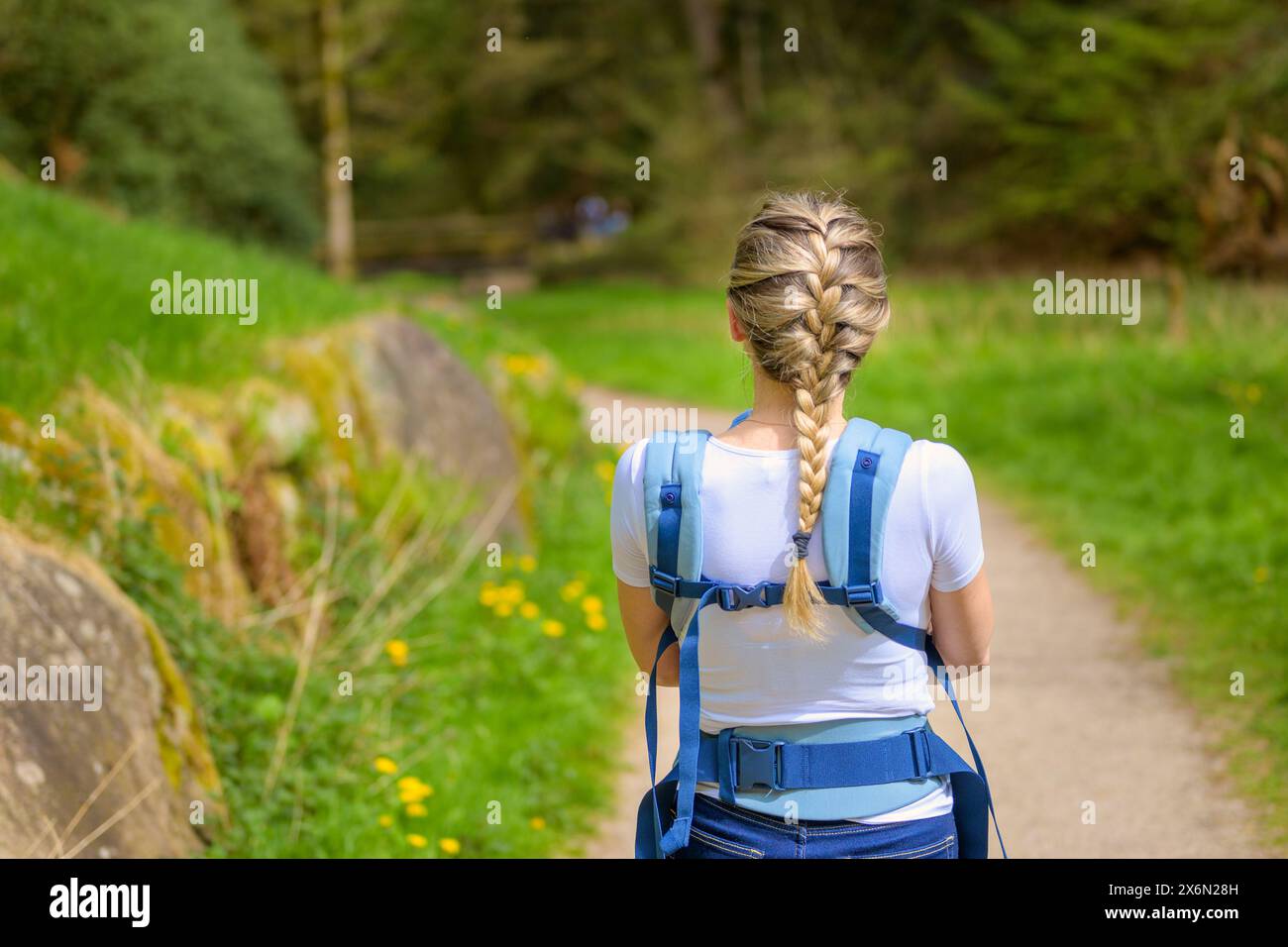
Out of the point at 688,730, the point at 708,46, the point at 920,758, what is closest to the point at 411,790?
the point at 688,730

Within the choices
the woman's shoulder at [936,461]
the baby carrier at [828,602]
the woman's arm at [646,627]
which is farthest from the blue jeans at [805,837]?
the woman's shoulder at [936,461]

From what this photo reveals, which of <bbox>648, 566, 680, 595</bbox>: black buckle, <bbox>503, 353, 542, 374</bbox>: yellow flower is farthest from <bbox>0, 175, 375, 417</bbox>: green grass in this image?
<bbox>648, 566, 680, 595</bbox>: black buckle

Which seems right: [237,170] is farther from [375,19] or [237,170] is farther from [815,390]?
[815,390]

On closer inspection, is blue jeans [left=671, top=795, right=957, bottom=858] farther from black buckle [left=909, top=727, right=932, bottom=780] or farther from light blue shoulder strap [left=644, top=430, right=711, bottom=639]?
light blue shoulder strap [left=644, top=430, right=711, bottom=639]

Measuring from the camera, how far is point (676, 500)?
2.11 m

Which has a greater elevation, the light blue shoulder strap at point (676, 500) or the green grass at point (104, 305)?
the green grass at point (104, 305)

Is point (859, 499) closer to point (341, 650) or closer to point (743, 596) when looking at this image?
point (743, 596)

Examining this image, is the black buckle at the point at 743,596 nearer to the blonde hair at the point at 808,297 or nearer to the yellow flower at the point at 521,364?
the blonde hair at the point at 808,297

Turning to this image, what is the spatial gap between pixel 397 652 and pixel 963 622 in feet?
11.4

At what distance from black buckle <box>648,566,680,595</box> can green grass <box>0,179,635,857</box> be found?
2.28 m

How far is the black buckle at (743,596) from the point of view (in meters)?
2.12

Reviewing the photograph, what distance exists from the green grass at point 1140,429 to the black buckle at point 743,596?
0.52 meters

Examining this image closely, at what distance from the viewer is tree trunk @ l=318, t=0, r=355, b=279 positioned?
22547mm

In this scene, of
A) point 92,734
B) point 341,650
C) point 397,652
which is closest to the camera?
point 92,734
